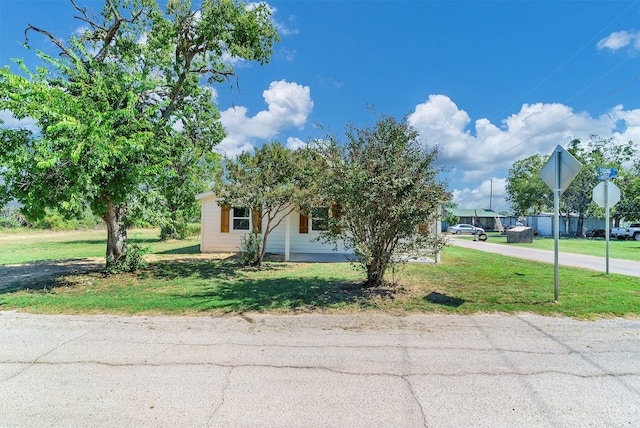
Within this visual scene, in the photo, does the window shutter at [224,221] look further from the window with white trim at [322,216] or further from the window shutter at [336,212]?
the window shutter at [336,212]

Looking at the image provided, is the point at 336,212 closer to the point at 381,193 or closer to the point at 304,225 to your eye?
the point at 381,193

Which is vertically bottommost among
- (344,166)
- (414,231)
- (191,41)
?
(414,231)

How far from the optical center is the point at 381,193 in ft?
20.5

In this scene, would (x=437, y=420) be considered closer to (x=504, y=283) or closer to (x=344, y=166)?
(x=344, y=166)

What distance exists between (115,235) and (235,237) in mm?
6155

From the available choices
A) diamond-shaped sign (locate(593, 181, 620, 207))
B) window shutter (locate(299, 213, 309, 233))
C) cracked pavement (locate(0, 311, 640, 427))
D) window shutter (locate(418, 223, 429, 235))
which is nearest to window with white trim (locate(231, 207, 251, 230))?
window shutter (locate(299, 213, 309, 233))

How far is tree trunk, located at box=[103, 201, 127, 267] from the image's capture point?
30.9 feet

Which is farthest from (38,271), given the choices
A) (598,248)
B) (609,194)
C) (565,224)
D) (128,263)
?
(565,224)

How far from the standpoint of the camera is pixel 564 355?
381 centimetres

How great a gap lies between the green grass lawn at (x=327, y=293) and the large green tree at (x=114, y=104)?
6.07 ft

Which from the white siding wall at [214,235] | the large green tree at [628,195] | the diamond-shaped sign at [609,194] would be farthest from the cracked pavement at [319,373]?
the large green tree at [628,195]

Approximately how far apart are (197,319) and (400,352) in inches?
124

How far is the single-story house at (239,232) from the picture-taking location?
49.6 feet

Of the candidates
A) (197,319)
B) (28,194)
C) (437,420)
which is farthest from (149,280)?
(437,420)
